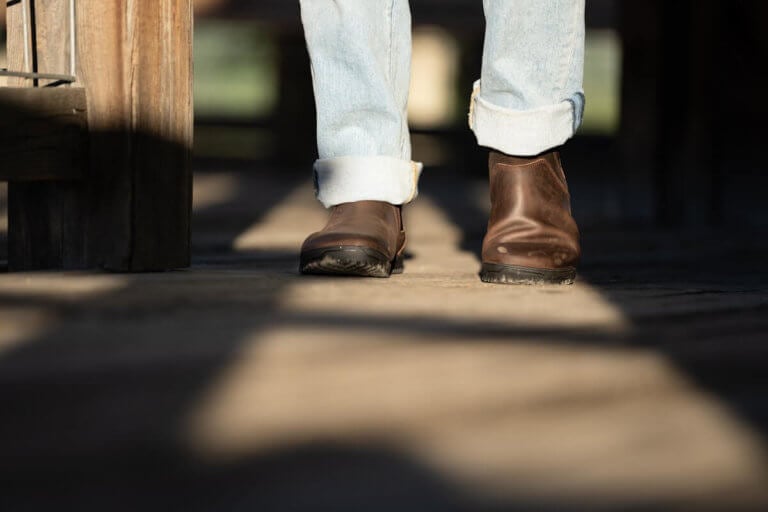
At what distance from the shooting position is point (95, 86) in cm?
129

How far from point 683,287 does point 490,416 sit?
2.22 feet

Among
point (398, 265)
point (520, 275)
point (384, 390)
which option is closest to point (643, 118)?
point (398, 265)

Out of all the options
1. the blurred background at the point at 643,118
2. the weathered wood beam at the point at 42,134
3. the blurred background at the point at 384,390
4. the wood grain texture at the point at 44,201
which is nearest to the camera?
the blurred background at the point at 384,390

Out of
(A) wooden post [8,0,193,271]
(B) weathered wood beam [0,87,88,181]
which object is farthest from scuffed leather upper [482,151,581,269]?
(B) weathered wood beam [0,87,88,181]

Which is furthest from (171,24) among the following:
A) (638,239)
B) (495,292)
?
(638,239)

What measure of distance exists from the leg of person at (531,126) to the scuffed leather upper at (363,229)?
129 millimetres

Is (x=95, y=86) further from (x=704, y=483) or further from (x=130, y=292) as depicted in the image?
(x=704, y=483)

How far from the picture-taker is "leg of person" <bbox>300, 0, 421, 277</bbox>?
1.32 metres

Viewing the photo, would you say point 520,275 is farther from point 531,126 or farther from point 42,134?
point 42,134

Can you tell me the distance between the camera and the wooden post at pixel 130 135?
1281mm

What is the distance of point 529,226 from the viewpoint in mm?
1268

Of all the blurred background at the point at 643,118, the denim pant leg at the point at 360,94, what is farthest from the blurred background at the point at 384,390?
the blurred background at the point at 643,118

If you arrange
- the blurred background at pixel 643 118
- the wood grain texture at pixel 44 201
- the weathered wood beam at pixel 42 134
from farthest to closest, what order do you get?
1. the blurred background at pixel 643 118
2. the wood grain texture at pixel 44 201
3. the weathered wood beam at pixel 42 134

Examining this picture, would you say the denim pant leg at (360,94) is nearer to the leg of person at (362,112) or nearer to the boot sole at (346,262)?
the leg of person at (362,112)
